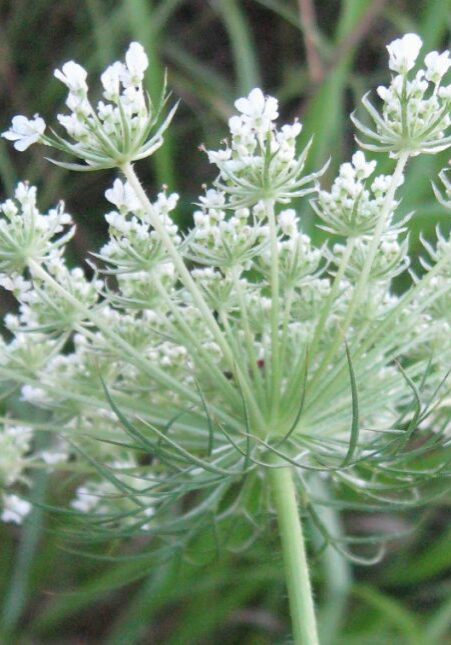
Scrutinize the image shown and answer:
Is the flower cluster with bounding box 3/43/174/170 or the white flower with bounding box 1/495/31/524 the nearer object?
the flower cluster with bounding box 3/43/174/170

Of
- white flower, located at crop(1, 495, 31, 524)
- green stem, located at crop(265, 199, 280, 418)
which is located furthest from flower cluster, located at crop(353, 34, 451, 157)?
white flower, located at crop(1, 495, 31, 524)

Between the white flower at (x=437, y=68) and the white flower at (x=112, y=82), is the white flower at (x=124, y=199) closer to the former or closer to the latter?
the white flower at (x=112, y=82)

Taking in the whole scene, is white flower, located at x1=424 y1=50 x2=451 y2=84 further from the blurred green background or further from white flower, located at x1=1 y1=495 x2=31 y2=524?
the blurred green background

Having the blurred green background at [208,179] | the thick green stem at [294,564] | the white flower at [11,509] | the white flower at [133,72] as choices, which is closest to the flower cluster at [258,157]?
the white flower at [133,72]

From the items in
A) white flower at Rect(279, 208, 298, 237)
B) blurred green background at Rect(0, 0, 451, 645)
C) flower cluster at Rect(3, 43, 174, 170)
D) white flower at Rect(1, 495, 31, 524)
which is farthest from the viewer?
blurred green background at Rect(0, 0, 451, 645)

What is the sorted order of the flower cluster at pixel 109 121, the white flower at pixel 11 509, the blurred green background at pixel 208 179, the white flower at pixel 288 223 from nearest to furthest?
the flower cluster at pixel 109 121, the white flower at pixel 288 223, the white flower at pixel 11 509, the blurred green background at pixel 208 179

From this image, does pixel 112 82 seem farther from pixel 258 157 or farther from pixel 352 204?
pixel 352 204

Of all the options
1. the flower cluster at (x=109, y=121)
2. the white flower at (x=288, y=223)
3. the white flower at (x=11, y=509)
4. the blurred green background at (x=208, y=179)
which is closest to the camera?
the flower cluster at (x=109, y=121)

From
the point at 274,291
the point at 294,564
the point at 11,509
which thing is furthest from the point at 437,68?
the point at 11,509
